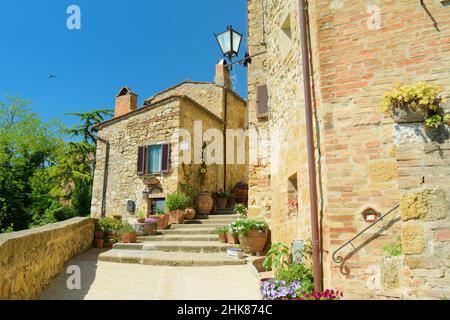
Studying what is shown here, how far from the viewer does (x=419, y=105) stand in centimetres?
329

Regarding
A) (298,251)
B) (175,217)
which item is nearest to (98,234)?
(175,217)

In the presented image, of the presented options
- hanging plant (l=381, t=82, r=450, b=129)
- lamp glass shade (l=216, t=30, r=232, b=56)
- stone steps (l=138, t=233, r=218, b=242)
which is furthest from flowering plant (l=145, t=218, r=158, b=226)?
hanging plant (l=381, t=82, r=450, b=129)

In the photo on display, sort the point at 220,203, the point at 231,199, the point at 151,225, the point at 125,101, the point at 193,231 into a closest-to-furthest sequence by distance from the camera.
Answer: the point at 193,231
the point at 151,225
the point at 220,203
the point at 231,199
the point at 125,101

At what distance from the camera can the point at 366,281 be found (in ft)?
12.0

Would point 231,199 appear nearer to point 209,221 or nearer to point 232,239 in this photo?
point 209,221

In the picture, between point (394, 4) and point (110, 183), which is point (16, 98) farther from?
point (394, 4)

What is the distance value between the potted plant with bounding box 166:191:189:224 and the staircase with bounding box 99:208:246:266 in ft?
1.13

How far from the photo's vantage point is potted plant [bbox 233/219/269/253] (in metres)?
7.45

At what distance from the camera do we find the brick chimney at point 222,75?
51.8ft

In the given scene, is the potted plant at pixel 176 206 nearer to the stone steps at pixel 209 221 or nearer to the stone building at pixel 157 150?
the stone steps at pixel 209 221

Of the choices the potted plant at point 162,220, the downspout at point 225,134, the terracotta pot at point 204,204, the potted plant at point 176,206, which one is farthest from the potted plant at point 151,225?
the downspout at point 225,134

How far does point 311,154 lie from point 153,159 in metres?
9.33

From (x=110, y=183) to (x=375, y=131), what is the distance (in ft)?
39.4
